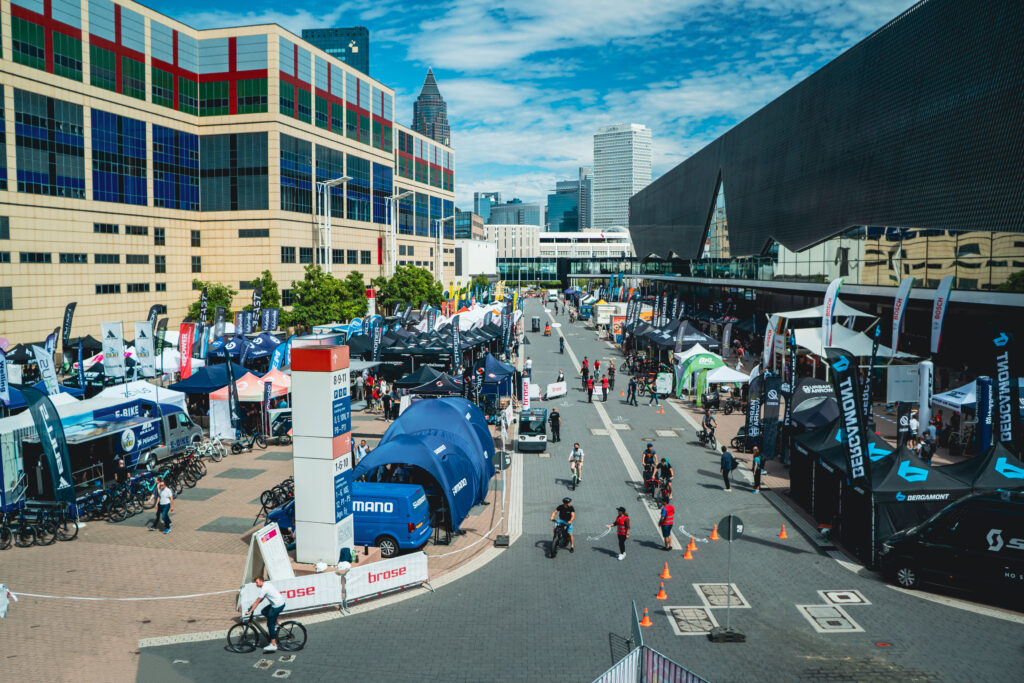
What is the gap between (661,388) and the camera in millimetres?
34750

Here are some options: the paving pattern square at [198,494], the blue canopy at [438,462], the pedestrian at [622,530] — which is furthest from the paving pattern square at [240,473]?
the pedestrian at [622,530]

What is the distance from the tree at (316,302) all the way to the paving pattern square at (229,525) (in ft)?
125

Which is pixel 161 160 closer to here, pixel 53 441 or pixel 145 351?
pixel 145 351

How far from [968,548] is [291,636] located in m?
11.9

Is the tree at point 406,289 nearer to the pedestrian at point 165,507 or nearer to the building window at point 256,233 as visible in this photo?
the building window at point 256,233

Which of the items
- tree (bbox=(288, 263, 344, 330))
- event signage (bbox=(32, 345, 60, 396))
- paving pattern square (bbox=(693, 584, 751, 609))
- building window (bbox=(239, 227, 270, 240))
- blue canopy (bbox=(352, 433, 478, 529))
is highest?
building window (bbox=(239, 227, 270, 240))

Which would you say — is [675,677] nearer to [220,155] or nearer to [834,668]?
[834,668]

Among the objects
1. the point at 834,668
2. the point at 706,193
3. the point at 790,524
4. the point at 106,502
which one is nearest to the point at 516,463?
the point at 790,524

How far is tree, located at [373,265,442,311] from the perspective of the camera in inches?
2788

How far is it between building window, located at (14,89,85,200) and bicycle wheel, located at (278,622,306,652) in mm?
45516

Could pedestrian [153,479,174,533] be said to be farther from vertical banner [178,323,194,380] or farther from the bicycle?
vertical banner [178,323,194,380]

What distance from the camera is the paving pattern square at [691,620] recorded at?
1126 centimetres

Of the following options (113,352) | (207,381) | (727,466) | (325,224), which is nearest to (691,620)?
(727,466)

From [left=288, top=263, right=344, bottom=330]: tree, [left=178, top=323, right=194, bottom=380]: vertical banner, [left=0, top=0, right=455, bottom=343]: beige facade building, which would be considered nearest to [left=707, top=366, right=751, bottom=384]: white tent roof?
[left=178, top=323, right=194, bottom=380]: vertical banner
